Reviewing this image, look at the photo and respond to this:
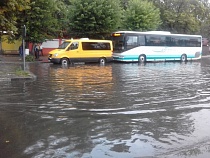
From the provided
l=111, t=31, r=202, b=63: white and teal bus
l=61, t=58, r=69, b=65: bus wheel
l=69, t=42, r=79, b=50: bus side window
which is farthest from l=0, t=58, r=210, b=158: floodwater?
l=111, t=31, r=202, b=63: white and teal bus

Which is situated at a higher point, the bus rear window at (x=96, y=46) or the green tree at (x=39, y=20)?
the green tree at (x=39, y=20)

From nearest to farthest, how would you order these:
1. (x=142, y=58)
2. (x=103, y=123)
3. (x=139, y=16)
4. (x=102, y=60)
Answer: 1. (x=103, y=123)
2. (x=102, y=60)
3. (x=142, y=58)
4. (x=139, y=16)

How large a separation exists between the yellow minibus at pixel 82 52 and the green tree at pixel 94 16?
368cm

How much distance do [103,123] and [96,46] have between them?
20861 mm

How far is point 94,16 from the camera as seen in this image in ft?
102

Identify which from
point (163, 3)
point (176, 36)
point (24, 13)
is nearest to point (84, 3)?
point (24, 13)

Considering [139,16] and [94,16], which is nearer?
[94,16]

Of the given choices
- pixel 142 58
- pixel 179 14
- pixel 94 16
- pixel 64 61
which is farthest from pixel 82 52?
pixel 179 14

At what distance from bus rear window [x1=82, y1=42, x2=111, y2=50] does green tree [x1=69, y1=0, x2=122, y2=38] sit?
3468mm

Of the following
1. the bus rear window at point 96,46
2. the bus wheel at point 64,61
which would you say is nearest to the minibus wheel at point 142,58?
the bus rear window at point 96,46

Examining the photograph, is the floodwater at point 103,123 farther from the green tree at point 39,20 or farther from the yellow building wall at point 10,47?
the yellow building wall at point 10,47

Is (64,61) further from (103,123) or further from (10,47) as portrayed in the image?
(103,123)

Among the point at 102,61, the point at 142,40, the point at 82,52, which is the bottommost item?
the point at 102,61

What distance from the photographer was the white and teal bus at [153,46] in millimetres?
29406
